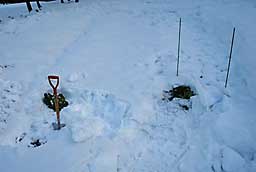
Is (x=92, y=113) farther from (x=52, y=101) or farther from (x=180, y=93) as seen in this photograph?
(x=180, y=93)

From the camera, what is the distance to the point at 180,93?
3.94 m

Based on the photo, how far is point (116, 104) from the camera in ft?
12.4

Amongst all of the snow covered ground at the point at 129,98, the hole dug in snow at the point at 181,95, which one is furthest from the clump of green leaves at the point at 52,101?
the hole dug in snow at the point at 181,95

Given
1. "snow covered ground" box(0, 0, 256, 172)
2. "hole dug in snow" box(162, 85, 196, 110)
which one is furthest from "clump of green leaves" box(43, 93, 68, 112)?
"hole dug in snow" box(162, 85, 196, 110)

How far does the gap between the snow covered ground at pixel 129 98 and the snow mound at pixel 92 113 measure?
1 cm

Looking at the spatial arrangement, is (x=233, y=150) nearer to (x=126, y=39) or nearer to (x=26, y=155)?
(x=26, y=155)

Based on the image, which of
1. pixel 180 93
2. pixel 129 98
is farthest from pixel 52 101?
pixel 180 93

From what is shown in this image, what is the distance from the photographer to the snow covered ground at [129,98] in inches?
117

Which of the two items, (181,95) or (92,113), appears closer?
(92,113)

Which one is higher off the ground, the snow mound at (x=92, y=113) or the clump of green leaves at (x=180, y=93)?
the clump of green leaves at (x=180, y=93)

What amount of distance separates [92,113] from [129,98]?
2.17 ft

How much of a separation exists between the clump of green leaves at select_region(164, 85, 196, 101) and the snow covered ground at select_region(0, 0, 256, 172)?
0.11m

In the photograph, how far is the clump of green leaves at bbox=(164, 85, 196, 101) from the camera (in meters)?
3.90

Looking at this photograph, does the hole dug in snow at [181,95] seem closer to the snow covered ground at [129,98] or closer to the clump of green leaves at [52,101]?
the snow covered ground at [129,98]
